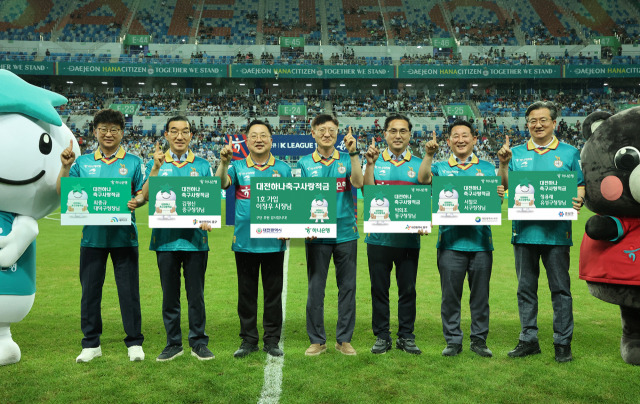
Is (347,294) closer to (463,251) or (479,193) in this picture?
(463,251)

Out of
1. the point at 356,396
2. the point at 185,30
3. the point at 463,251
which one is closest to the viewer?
the point at 356,396

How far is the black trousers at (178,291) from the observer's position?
4633 mm

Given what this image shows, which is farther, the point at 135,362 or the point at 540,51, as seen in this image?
the point at 540,51

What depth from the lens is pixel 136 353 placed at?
462 cm

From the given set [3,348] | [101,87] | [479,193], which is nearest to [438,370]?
[479,193]

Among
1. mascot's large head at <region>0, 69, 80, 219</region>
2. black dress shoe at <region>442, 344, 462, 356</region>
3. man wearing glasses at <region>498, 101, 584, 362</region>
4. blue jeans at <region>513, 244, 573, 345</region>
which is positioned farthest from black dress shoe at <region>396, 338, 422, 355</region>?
mascot's large head at <region>0, 69, 80, 219</region>

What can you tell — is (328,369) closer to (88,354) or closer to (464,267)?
(464,267)

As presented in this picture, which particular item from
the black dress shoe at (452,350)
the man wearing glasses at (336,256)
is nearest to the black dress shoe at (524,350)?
the black dress shoe at (452,350)

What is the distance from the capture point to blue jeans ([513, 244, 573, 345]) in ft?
15.0

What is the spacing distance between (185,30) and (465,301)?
4238cm

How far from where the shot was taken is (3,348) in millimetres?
4559

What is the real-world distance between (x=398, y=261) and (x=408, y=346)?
81cm

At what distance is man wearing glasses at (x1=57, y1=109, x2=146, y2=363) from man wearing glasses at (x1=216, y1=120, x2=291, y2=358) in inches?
35.7

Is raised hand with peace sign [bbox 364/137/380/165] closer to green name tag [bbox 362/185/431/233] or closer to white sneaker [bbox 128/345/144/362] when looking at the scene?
green name tag [bbox 362/185/431/233]
